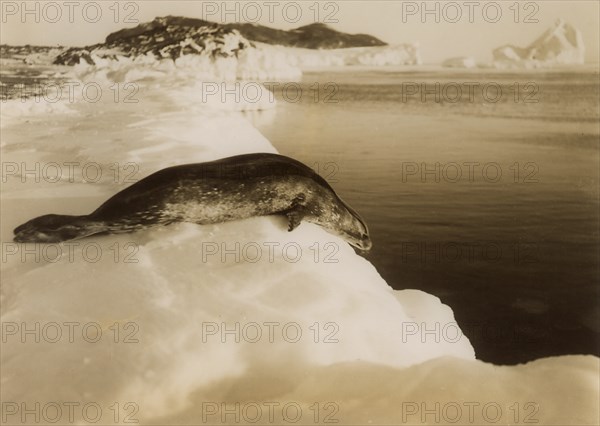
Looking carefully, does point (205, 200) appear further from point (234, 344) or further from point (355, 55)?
point (355, 55)

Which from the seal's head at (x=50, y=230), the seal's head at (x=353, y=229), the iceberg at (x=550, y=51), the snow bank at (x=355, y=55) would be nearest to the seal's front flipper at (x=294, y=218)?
the seal's head at (x=353, y=229)

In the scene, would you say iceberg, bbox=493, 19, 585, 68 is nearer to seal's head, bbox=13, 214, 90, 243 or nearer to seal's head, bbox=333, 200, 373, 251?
seal's head, bbox=333, 200, 373, 251

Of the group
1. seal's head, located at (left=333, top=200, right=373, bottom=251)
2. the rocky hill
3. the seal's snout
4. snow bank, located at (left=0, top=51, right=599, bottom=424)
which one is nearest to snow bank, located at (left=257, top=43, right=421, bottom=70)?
the rocky hill

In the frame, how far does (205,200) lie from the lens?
2.67m

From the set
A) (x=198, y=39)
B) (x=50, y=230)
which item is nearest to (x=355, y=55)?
→ (x=198, y=39)

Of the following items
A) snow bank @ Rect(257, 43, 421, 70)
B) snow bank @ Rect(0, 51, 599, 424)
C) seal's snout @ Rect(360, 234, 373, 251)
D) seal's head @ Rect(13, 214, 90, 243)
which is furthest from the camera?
snow bank @ Rect(257, 43, 421, 70)

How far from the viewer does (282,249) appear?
2.47 m

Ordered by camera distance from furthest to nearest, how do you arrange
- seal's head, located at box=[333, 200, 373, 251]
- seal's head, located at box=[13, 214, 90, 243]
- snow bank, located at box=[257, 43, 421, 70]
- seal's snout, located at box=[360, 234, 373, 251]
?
1. snow bank, located at box=[257, 43, 421, 70]
2. seal's snout, located at box=[360, 234, 373, 251]
3. seal's head, located at box=[333, 200, 373, 251]
4. seal's head, located at box=[13, 214, 90, 243]

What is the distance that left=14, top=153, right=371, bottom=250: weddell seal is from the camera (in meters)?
2.63

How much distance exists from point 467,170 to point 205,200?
1.55 m

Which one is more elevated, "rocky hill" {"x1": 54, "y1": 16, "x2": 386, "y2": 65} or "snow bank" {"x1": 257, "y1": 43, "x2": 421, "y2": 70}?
"rocky hill" {"x1": 54, "y1": 16, "x2": 386, "y2": 65}

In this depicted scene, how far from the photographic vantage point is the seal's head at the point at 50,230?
102 inches

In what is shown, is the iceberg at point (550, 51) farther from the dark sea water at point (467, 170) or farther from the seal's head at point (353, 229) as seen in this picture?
Result: the seal's head at point (353, 229)

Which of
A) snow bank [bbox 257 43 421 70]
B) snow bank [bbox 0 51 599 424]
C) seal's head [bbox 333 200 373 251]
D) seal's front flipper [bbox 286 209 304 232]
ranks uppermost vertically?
snow bank [bbox 257 43 421 70]
